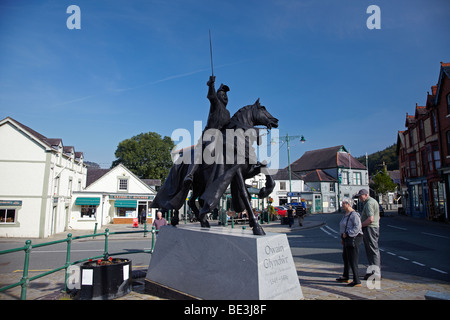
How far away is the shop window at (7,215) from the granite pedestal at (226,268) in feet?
67.9

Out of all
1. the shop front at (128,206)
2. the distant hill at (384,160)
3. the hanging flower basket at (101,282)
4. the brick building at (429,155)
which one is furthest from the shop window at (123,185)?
the distant hill at (384,160)

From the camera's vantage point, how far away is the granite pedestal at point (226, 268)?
3812mm

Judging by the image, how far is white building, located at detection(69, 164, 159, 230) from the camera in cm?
2755

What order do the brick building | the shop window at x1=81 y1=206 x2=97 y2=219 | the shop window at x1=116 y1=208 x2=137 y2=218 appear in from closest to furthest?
the brick building, the shop window at x1=81 y1=206 x2=97 y2=219, the shop window at x1=116 y1=208 x2=137 y2=218

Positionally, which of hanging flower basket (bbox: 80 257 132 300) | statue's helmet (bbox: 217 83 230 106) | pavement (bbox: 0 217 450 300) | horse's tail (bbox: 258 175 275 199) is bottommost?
pavement (bbox: 0 217 450 300)

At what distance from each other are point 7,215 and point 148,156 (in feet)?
82.9

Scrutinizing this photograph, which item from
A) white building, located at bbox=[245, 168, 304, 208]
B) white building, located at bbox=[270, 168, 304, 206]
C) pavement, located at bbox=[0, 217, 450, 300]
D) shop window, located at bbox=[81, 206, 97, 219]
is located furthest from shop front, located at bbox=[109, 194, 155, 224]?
pavement, located at bbox=[0, 217, 450, 300]

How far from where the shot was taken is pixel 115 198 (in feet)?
96.5

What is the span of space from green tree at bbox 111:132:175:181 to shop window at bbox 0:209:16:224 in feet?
76.1

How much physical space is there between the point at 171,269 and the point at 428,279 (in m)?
5.88

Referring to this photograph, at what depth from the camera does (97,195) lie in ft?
91.2

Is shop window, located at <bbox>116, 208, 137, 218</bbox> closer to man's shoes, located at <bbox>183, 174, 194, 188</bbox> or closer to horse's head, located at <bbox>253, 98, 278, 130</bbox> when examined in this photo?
man's shoes, located at <bbox>183, 174, 194, 188</bbox>

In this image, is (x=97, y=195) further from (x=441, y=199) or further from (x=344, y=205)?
(x=441, y=199)
